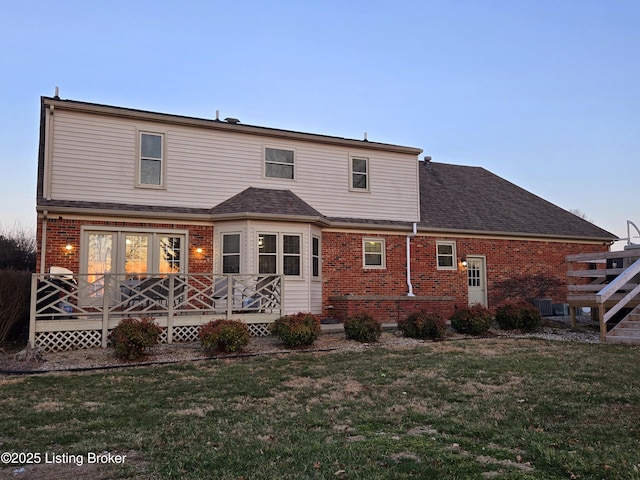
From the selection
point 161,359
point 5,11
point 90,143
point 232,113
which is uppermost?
point 5,11

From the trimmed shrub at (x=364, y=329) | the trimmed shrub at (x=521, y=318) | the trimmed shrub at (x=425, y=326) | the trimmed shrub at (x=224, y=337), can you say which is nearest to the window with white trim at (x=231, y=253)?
the trimmed shrub at (x=224, y=337)

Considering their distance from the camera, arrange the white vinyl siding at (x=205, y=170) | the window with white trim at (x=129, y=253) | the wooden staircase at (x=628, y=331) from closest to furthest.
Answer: the wooden staircase at (x=628, y=331) < the window with white trim at (x=129, y=253) < the white vinyl siding at (x=205, y=170)

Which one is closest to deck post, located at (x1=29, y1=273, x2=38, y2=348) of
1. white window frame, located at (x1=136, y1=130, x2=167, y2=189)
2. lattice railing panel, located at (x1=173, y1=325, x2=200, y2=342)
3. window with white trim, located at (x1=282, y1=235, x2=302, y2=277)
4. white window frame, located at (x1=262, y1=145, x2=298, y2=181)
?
lattice railing panel, located at (x1=173, y1=325, x2=200, y2=342)

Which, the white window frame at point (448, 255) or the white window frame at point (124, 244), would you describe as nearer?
the white window frame at point (124, 244)

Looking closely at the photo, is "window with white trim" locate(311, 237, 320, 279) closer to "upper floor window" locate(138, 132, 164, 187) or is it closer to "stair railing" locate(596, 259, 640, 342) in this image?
"upper floor window" locate(138, 132, 164, 187)

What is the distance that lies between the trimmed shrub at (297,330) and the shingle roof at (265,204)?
3.52m

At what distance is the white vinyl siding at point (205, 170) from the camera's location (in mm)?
12062

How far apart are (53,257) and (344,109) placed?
58.5 feet

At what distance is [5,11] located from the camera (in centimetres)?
1316

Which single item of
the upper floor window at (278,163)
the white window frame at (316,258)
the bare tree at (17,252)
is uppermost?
the upper floor window at (278,163)

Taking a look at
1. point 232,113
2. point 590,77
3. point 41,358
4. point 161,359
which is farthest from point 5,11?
point 590,77

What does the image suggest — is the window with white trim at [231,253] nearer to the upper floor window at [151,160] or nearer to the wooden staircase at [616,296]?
the upper floor window at [151,160]

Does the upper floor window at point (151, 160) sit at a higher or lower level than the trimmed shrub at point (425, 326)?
higher

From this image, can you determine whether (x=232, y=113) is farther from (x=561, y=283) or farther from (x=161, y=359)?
(x=561, y=283)
